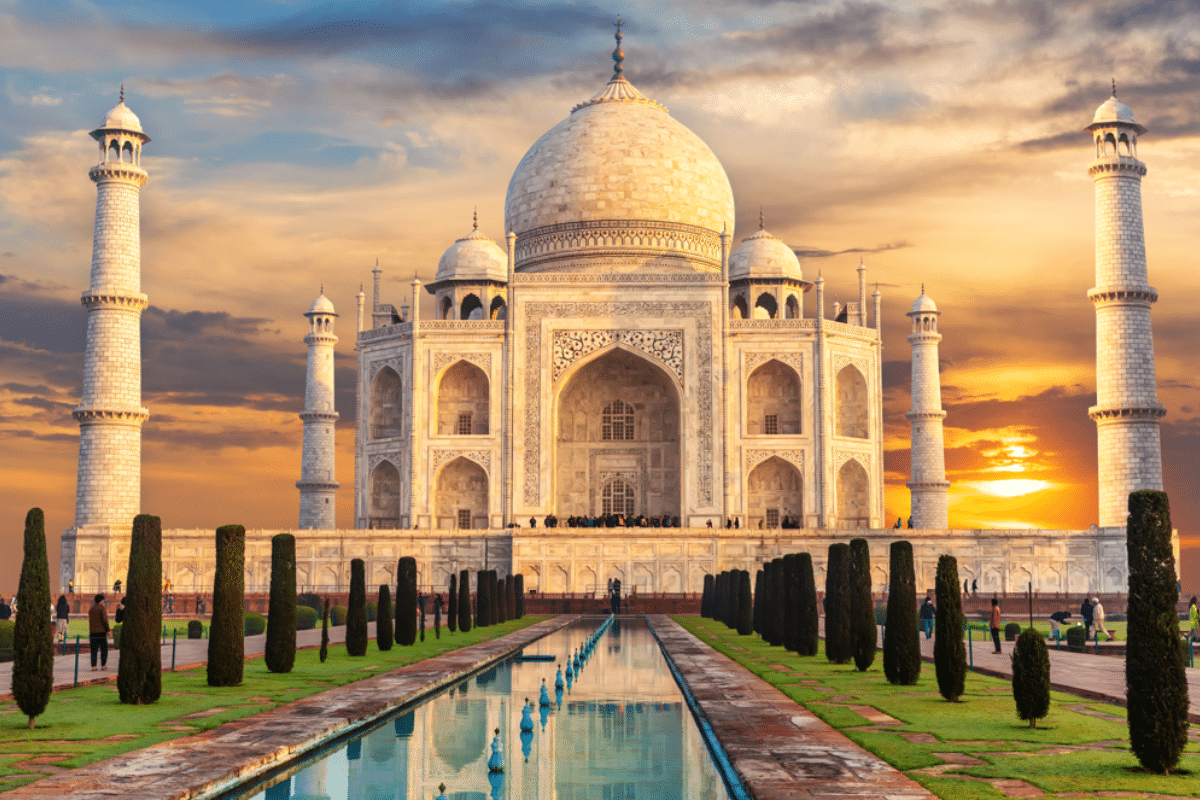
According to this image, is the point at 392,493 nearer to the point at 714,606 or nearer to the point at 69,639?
the point at 714,606

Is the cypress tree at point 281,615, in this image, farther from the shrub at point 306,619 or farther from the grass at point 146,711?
the shrub at point 306,619

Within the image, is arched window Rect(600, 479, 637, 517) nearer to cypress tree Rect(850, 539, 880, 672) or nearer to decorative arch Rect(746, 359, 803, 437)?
decorative arch Rect(746, 359, 803, 437)

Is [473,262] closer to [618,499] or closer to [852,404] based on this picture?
[618,499]

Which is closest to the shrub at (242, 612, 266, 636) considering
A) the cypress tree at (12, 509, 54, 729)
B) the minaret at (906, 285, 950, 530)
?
the cypress tree at (12, 509, 54, 729)

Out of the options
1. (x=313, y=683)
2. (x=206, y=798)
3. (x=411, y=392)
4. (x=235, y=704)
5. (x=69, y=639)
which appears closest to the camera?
(x=206, y=798)

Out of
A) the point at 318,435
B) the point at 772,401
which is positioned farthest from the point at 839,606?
the point at 318,435

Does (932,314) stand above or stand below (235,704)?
above

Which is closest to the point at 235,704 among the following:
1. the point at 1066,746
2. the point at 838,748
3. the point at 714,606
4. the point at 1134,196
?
the point at 838,748
